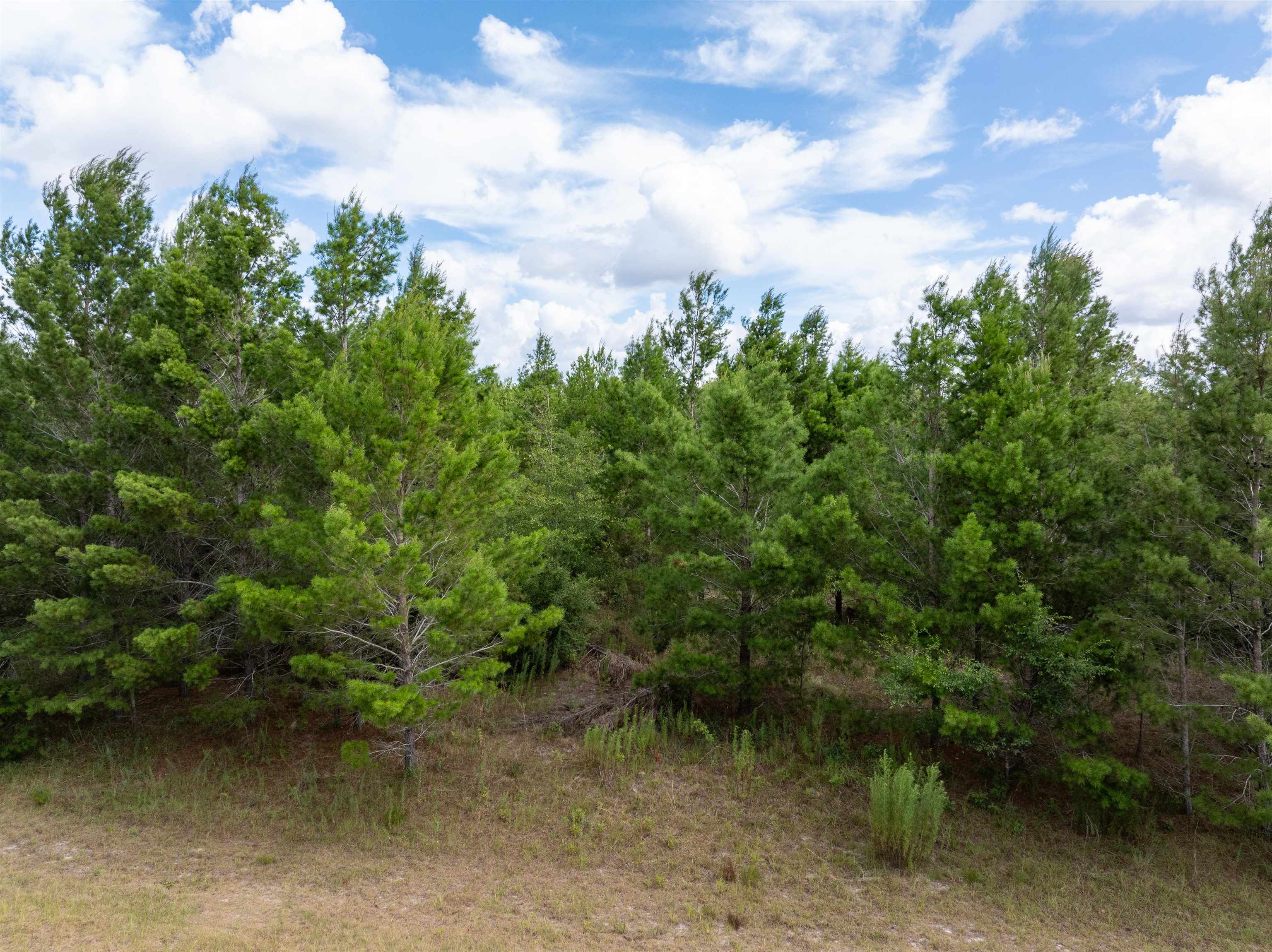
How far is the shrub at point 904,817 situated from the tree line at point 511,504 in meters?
1.10

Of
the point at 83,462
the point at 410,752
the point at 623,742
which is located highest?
the point at 83,462

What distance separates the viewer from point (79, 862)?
927 centimetres

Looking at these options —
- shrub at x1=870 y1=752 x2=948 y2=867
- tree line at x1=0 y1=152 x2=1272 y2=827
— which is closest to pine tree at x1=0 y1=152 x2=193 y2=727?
tree line at x1=0 y1=152 x2=1272 y2=827

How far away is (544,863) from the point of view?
31.3ft

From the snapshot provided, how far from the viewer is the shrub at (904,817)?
31.6ft

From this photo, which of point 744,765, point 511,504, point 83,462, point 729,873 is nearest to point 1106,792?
point 744,765

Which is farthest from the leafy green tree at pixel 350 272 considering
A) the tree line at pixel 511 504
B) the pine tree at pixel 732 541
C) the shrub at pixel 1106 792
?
the shrub at pixel 1106 792

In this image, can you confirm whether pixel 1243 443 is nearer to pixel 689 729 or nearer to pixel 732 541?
pixel 732 541

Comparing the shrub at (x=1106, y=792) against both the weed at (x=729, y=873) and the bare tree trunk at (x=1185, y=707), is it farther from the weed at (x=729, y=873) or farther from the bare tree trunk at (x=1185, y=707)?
the weed at (x=729, y=873)

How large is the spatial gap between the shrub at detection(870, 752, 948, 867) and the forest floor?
0.31 metres

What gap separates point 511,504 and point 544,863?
604cm

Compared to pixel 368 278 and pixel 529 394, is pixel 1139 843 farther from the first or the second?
pixel 529 394

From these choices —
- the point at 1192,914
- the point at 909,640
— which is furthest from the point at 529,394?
the point at 1192,914

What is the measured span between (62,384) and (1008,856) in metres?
17.8
